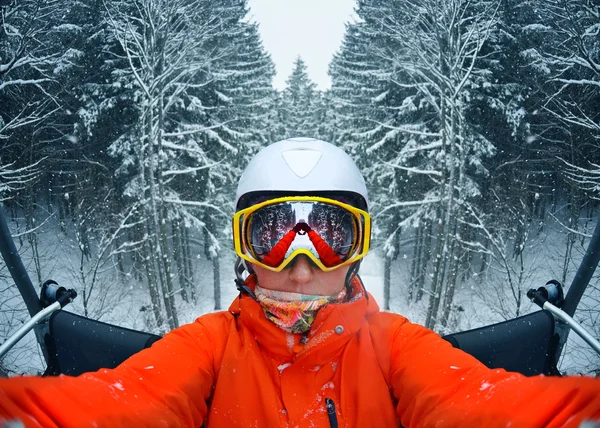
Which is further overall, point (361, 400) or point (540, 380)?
point (361, 400)

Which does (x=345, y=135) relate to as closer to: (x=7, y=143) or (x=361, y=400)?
(x=7, y=143)

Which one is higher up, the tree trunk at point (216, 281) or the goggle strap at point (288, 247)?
the goggle strap at point (288, 247)

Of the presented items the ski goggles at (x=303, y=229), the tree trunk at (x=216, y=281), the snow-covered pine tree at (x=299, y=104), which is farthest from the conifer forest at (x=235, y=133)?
the snow-covered pine tree at (x=299, y=104)

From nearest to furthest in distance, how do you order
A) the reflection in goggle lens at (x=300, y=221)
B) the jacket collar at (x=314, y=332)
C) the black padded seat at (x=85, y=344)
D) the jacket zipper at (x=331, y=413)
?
1. the jacket zipper at (x=331, y=413)
2. the jacket collar at (x=314, y=332)
3. the reflection in goggle lens at (x=300, y=221)
4. the black padded seat at (x=85, y=344)

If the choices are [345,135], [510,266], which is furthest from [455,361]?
[345,135]

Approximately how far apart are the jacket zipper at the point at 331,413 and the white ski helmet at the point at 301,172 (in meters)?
1.25

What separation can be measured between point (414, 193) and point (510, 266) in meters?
5.86

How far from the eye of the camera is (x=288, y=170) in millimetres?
2305

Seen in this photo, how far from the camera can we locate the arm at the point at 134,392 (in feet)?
3.21

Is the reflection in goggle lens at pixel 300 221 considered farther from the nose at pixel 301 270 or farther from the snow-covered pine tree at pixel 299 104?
the snow-covered pine tree at pixel 299 104

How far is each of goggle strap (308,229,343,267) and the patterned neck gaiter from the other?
9.4 inches

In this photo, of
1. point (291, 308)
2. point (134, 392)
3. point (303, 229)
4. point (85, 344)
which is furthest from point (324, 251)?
point (85, 344)

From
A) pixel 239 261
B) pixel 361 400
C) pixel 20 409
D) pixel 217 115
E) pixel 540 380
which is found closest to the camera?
pixel 20 409

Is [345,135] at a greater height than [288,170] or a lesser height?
greater
